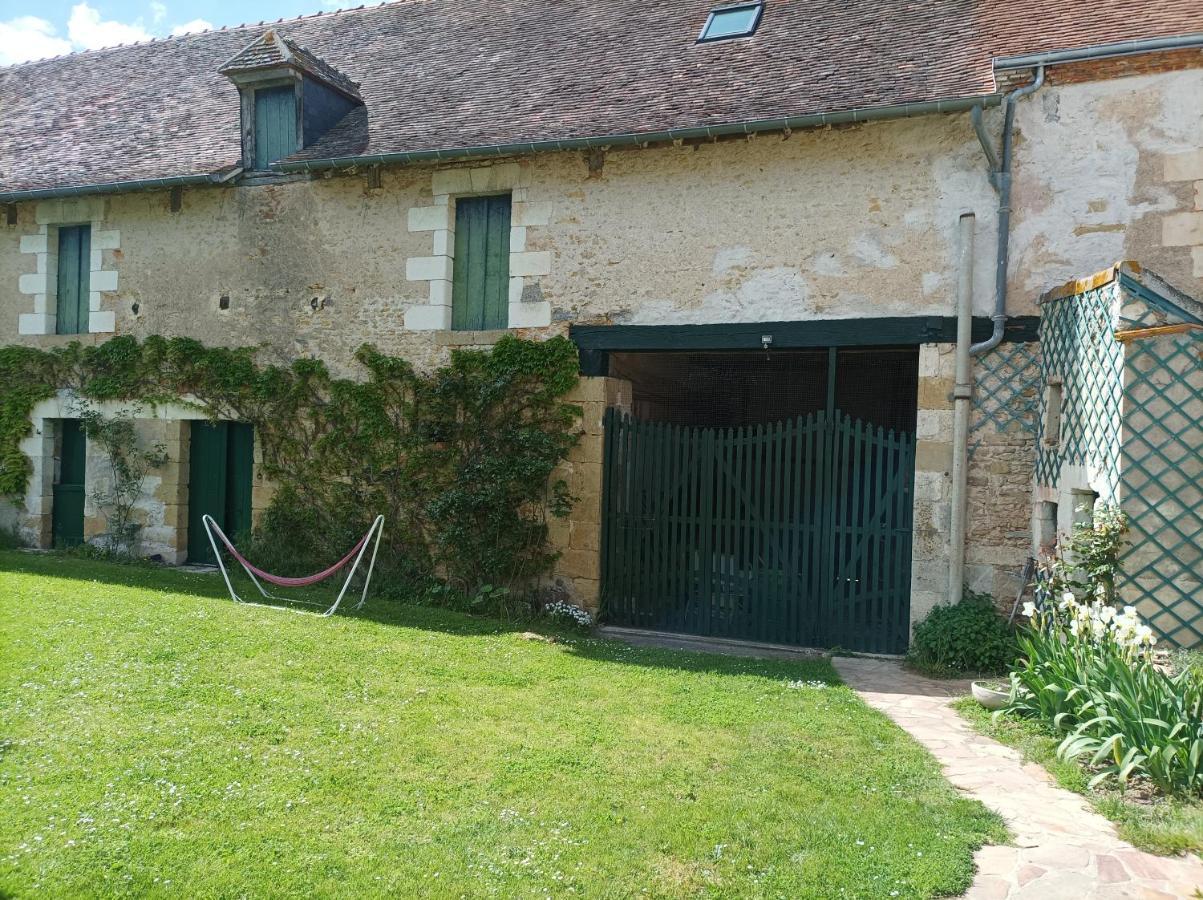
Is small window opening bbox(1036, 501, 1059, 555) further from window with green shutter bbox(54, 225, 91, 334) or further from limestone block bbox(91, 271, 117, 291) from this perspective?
window with green shutter bbox(54, 225, 91, 334)

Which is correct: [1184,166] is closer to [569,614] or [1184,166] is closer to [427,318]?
[569,614]

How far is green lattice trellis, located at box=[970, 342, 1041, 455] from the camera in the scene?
6.91 m

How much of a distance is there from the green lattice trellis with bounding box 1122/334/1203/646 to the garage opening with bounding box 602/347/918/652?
2.23 metres

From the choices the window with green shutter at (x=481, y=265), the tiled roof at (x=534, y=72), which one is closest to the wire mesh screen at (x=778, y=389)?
the window with green shutter at (x=481, y=265)

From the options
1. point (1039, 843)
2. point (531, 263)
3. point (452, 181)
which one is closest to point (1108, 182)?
point (531, 263)

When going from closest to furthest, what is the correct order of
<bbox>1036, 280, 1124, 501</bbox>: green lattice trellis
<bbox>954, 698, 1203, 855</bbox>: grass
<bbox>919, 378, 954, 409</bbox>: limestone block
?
1. <bbox>954, 698, 1203, 855</bbox>: grass
2. <bbox>1036, 280, 1124, 501</bbox>: green lattice trellis
3. <bbox>919, 378, 954, 409</bbox>: limestone block

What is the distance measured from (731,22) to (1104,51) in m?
3.88

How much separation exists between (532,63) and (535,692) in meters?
6.88

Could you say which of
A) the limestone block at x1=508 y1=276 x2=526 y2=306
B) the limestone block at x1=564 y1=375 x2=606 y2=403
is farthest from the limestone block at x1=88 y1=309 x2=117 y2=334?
the limestone block at x1=564 y1=375 x2=606 y2=403

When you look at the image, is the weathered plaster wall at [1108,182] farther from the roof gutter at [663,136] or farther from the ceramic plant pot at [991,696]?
the ceramic plant pot at [991,696]

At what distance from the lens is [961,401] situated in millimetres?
7047

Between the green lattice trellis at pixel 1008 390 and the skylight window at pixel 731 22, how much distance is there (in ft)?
14.0

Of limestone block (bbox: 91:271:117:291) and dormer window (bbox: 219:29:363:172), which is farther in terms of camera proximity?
limestone block (bbox: 91:271:117:291)

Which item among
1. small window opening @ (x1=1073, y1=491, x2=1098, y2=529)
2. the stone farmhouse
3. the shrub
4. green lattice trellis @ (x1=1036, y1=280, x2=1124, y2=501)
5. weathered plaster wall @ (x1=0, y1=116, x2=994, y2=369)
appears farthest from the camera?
weathered plaster wall @ (x1=0, y1=116, x2=994, y2=369)
